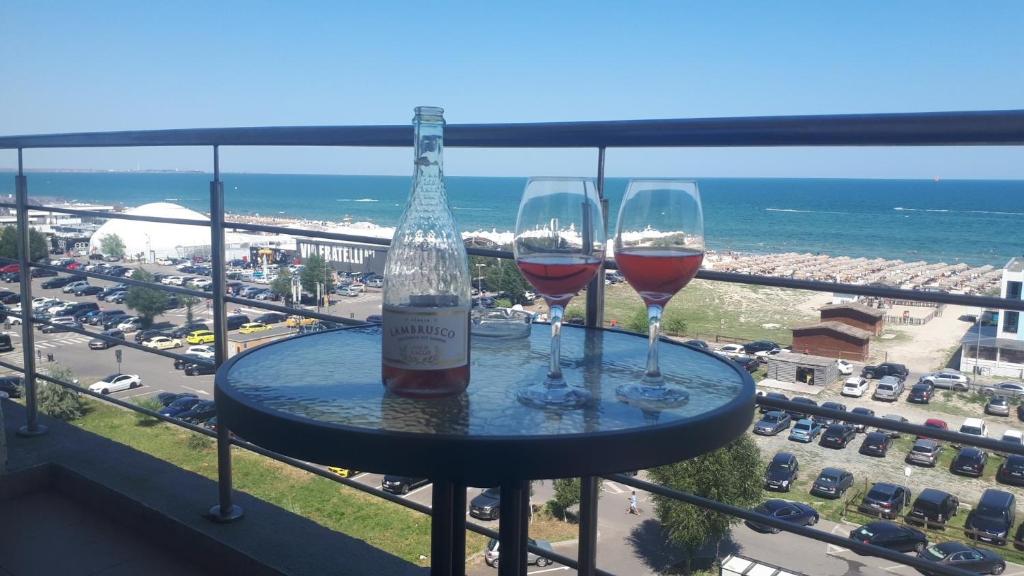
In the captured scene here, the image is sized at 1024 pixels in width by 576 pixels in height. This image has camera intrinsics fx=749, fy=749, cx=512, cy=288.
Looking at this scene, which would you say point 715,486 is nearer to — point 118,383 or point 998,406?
point 998,406

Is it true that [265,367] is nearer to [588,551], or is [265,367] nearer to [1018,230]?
[588,551]

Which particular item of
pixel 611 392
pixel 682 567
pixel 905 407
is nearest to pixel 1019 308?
pixel 611 392

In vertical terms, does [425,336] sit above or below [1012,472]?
above

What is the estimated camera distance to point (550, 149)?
54.4 inches

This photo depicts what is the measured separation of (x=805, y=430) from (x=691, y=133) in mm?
10944

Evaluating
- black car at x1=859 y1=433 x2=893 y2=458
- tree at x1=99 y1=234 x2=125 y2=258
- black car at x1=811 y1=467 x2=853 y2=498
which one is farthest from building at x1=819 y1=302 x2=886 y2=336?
tree at x1=99 y1=234 x2=125 y2=258

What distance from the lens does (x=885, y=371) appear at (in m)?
9.92

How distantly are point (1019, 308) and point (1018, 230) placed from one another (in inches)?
1674

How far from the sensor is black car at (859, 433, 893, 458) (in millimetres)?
11031

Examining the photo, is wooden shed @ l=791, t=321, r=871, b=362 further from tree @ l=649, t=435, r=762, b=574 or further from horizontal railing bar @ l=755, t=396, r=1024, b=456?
horizontal railing bar @ l=755, t=396, r=1024, b=456

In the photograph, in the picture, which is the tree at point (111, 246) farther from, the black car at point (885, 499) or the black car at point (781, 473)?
the black car at point (885, 499)

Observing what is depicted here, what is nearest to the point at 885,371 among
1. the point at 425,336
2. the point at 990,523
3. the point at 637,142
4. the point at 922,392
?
the point at 922,392

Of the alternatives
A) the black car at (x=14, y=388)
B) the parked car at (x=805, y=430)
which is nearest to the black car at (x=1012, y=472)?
the parked car at (x=805, y=430)

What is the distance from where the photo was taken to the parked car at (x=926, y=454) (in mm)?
10641
